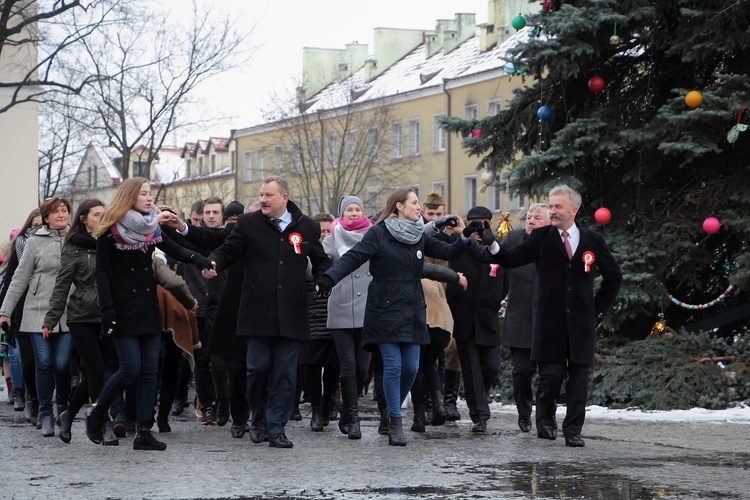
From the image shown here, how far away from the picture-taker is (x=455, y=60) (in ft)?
189

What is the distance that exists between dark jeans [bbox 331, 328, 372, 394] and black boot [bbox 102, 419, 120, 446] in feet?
6.47

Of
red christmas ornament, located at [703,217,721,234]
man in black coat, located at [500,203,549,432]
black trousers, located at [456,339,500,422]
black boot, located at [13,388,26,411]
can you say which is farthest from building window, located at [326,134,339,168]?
man in black coat, located at [500,203,549,432]

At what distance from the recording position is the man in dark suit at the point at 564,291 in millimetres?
10422

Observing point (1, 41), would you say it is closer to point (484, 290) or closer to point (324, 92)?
point (484, 290)

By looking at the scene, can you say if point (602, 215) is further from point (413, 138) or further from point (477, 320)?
point (413, 138)

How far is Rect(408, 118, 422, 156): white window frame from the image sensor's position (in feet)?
186

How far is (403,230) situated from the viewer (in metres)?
10.5

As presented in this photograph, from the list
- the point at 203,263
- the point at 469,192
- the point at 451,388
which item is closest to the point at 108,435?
the point at 203,263

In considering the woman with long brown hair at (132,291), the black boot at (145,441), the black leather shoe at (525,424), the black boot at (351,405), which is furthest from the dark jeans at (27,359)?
the black leather shoe at (525,424)

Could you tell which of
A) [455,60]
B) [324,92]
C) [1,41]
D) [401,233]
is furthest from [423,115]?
[401,233]

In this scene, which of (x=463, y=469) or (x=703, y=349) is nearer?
(x=463, y=469)

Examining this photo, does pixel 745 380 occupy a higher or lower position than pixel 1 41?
lower

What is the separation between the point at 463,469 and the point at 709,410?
5006mm

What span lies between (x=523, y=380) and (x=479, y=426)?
572 millimetres
